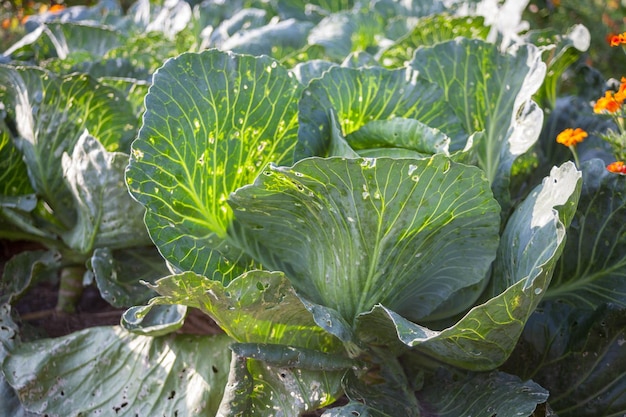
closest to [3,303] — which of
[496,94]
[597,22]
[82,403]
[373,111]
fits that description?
[82,403]

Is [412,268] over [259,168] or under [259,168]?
under

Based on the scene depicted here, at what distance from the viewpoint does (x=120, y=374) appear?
1847 mm

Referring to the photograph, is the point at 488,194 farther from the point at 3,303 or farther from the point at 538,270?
the point at 3,303

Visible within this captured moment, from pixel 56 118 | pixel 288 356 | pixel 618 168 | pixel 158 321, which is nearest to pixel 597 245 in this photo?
pixel 618 168

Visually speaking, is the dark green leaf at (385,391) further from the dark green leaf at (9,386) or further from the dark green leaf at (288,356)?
the dark green leaf at (9,386)

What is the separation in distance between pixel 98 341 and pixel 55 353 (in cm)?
12

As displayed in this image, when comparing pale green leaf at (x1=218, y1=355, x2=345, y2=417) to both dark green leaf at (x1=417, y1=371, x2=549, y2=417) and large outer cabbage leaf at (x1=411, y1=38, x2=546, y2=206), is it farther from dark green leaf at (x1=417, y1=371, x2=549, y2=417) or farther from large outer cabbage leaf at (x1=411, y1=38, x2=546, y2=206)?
large outer cabbage leaf at (x1=411, y1=38, x2=546, y2=206)

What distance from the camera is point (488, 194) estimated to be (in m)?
1.52

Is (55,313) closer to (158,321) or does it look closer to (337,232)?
(158,321)

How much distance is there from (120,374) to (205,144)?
67 cm

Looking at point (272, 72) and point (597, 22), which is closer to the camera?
point (272, 72)

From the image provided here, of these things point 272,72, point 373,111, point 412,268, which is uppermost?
point 272,72

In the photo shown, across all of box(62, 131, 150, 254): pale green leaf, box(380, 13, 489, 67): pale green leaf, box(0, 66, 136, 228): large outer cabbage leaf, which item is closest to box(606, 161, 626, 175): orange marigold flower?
box(380, 13, 489, 67): pale green leaf

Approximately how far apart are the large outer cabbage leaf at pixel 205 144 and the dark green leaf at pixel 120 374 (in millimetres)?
253
